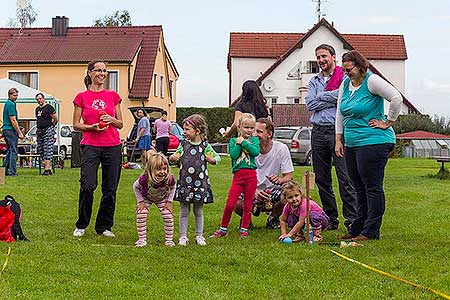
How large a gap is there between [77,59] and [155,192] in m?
37.7

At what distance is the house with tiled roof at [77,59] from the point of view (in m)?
45.2

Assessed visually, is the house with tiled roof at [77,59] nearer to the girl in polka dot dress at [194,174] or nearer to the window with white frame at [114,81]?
the window with white frame at [114,81]

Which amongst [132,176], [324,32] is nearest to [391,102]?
[132,176]

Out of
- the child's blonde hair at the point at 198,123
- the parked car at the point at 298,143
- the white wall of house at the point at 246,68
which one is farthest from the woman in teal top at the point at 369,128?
the white wall of house at the point at 246,68

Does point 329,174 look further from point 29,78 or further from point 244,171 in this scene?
point 29,78

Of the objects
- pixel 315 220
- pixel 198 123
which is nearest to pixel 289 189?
pixel 315 220

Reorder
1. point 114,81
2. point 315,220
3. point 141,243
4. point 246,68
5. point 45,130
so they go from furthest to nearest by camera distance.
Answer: point 246,68
point 114,81
point 45,130
point 315,220
point 141,243

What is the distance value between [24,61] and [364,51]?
27507 mm

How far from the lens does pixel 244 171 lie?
357 inches

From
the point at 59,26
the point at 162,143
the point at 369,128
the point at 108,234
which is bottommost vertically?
the point at 108,234

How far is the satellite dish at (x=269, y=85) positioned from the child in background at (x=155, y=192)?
50.6m

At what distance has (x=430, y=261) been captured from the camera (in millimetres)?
7074

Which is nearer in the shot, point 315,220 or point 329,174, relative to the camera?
point 315,220

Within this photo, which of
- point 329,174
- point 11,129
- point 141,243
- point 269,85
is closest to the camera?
point 141,243
